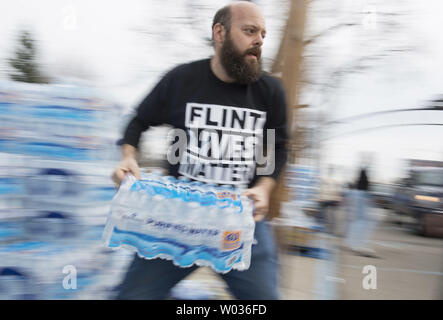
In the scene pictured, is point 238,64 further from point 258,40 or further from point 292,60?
point 292,60

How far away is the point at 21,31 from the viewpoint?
10.5 ft

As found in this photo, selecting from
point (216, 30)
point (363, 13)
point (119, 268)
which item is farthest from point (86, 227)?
point (363, 13)

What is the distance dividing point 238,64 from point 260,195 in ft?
1.71

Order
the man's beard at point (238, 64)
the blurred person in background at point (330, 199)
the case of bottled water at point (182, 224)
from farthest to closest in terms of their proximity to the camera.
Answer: the blurred person in background at point (330, 199), the man's beard at point (238, 64), the case of bottled water at point (182, 224)

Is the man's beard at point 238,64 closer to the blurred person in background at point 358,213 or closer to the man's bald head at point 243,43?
the man's bald head at point 243,43

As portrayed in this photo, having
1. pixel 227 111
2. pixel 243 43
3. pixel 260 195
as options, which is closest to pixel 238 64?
pixel 243 43

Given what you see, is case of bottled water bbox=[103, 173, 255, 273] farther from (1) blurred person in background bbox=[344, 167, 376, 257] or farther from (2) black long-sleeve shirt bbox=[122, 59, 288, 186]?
(1) blurred person in background bbox=[344, 167, 376, 257]

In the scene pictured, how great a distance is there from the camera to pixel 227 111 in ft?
5.29

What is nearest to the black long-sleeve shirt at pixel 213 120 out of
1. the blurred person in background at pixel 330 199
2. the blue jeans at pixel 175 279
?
the blue jeans at pixel 175 279

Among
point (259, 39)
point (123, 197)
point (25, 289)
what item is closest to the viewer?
point (123, 197)

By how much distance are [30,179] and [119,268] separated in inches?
30.8

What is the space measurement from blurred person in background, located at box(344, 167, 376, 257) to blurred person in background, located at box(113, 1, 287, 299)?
338 cm

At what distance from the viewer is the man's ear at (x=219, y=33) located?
1.69 meters

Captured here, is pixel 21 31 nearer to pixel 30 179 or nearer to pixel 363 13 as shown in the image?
pixel 30 179
